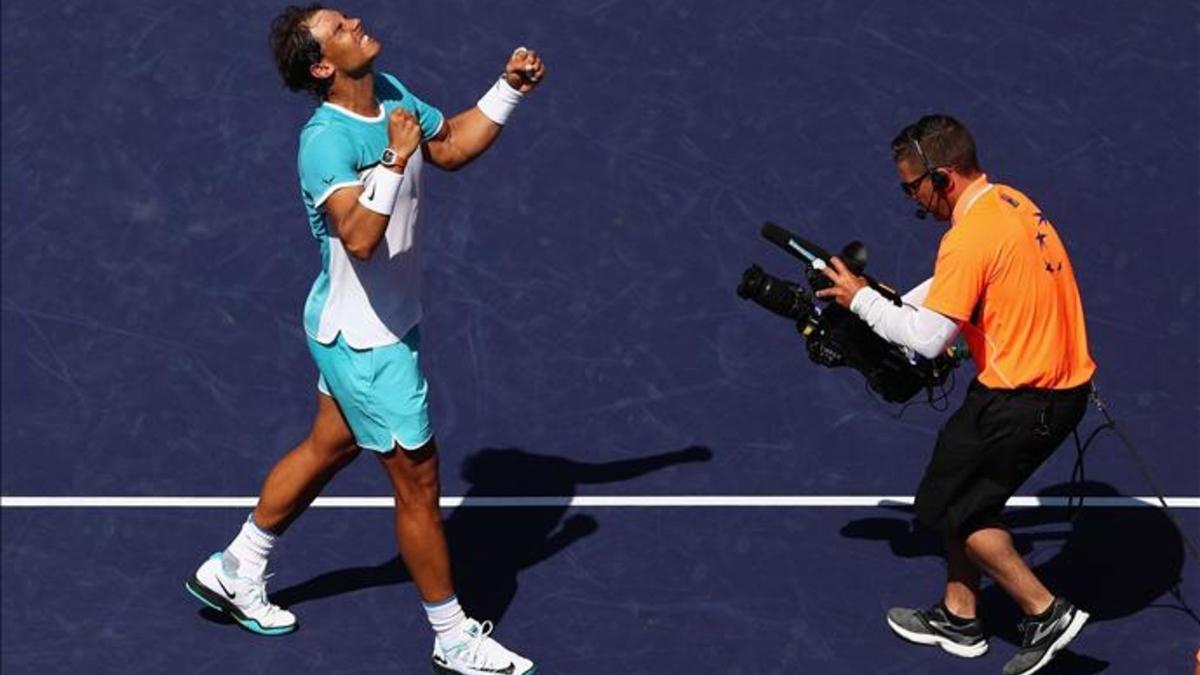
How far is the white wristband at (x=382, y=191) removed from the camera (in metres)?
7.50

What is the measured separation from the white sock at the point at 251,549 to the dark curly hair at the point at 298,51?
63.2 inches

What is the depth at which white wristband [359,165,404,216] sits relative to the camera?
295 inches

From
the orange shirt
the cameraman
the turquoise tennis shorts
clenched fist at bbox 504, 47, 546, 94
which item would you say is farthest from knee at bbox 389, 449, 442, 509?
the orange shirt

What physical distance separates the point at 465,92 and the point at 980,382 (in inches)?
146

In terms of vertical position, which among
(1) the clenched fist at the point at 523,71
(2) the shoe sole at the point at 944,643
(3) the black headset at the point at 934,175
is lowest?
(2) the shoe sole at the point at 944,643

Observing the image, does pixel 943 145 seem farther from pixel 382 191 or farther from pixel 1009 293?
pixel 382 191

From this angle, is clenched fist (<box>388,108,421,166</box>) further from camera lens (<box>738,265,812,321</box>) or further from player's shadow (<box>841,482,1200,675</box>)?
player's shadow (<box>841,482,1200,675</box>)

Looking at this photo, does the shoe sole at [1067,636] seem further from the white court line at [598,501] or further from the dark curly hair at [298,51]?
the dark curly hair at [298,51]

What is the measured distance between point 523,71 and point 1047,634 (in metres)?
2.64

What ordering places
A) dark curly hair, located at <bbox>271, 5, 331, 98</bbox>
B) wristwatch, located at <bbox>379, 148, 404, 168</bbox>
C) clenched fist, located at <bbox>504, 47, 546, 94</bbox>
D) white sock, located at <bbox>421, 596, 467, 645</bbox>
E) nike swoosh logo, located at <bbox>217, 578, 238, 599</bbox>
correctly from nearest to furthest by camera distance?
1. wristwatch, located at <bbox>379, 148, 404, 168</bbox>
2. dark curly hair, located at <bbox>271, 5, 331, 98</bbox>
3. white sock, located at <bbox>421, 596, 467, 645</bbox>
4. clenched fist, located at <bbox>504, 47, 546, 94</bbox>
5. nike swoosh logo, located at <bbox>217, 578, 238, 599</bbox>

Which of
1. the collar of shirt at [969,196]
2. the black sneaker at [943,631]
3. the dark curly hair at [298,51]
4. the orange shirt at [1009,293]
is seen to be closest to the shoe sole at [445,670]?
the black sneaker at [943,631]

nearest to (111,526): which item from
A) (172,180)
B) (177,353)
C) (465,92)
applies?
(177,353)

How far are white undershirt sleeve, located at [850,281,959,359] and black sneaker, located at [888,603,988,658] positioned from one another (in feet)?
3.67

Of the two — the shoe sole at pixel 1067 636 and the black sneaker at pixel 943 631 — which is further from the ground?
the shoe sole at pixel 1067 636
